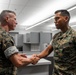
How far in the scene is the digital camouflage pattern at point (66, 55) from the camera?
152 cm

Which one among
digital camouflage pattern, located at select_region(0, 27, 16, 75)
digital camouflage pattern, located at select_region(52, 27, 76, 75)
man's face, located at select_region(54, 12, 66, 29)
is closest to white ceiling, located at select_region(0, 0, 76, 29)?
man's face, located at select_region(54, 12, 66, 29)

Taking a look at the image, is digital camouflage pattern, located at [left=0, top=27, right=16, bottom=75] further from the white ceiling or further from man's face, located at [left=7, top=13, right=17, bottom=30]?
the white ceiling

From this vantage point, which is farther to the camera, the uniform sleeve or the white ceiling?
the white ceiling

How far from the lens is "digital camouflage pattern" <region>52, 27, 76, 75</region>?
59.7 inches

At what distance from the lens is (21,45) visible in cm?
539

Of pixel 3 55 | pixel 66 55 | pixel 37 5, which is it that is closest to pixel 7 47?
pixel 3 55

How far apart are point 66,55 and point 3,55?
2.35ft

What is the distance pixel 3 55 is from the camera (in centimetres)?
134

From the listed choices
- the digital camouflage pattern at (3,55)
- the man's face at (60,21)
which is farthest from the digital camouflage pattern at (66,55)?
the digital camouflage pattern at (3,55)

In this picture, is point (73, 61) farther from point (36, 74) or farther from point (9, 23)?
point (9, 23)

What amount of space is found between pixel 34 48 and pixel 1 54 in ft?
10.7

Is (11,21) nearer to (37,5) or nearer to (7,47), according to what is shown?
(7,47)

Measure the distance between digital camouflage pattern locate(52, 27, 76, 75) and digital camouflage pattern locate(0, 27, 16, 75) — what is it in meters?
0.57

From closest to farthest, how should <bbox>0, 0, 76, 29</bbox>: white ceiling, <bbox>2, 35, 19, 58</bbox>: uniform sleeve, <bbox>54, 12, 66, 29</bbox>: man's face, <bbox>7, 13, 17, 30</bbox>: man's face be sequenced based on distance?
<bbox>2, 35, 19, 58</bbox>: uniform sleeve, <bbox>7, 13, 17, 30</bbox>: man's face, <bbox>54, 12, 66, 29</bbox>: man's face, <bbox>0, 0, 76, 29</bbox>: white ceiling
